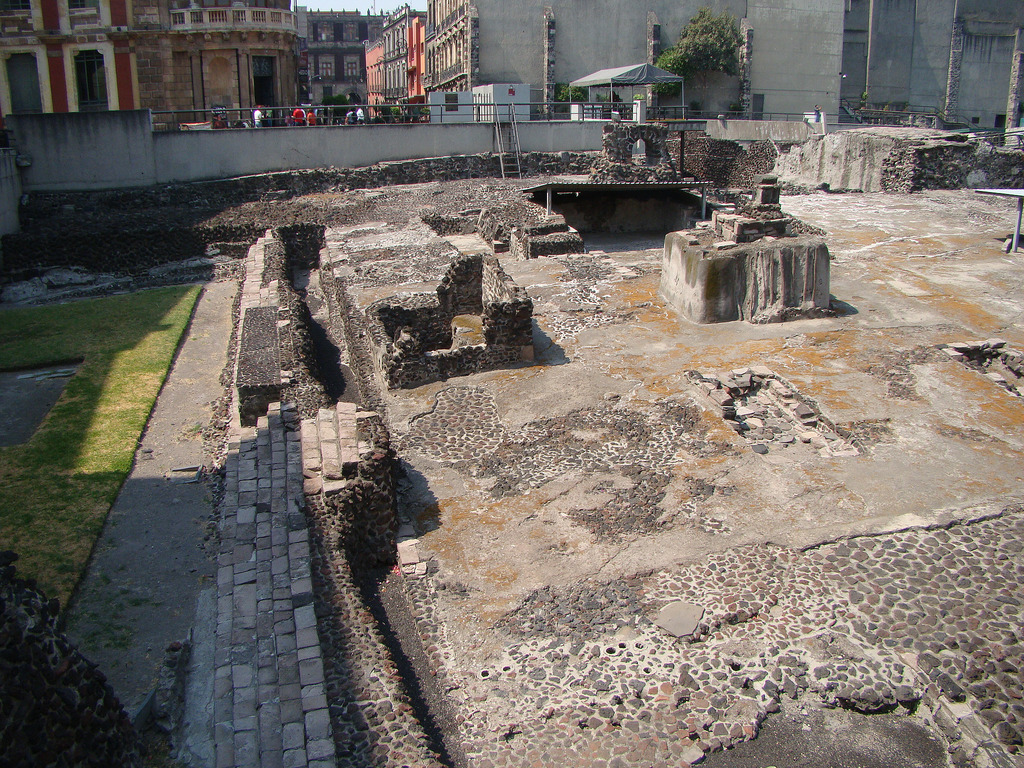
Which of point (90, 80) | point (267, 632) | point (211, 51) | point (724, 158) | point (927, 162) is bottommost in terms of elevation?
point (267, 632)

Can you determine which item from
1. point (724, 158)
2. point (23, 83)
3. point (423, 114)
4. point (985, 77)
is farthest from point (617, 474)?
point (985, 77)

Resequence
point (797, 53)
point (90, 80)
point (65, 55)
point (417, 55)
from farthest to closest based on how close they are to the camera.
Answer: point (417, 55) < point (797, 53) < point (90, 80) < point (65, 55)

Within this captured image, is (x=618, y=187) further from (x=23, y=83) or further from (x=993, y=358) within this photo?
(x=23, y=83)

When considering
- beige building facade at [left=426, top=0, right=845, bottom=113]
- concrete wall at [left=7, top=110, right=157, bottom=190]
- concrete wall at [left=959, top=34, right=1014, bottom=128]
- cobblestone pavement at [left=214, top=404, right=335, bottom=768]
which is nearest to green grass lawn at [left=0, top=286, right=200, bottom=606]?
cobblestone pavement at [left=214, top=404, right=335, bottom=768]

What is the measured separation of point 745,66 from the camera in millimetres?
39469

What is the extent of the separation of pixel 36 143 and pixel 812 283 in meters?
22.6

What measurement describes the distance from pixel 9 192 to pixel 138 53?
9957 millimetres

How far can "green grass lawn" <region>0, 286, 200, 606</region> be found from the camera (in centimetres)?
800

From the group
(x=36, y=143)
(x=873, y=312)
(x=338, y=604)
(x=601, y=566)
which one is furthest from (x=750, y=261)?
(x=36, y=143)

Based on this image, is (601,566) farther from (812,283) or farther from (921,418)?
(812,283)

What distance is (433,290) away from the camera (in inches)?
616

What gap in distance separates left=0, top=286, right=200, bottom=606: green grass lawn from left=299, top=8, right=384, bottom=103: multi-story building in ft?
174

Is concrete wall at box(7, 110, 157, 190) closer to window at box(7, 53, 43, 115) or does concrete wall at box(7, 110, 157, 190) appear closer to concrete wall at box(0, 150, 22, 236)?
concrete wall at box(0, 150, 22, 236)

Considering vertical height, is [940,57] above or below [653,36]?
below
